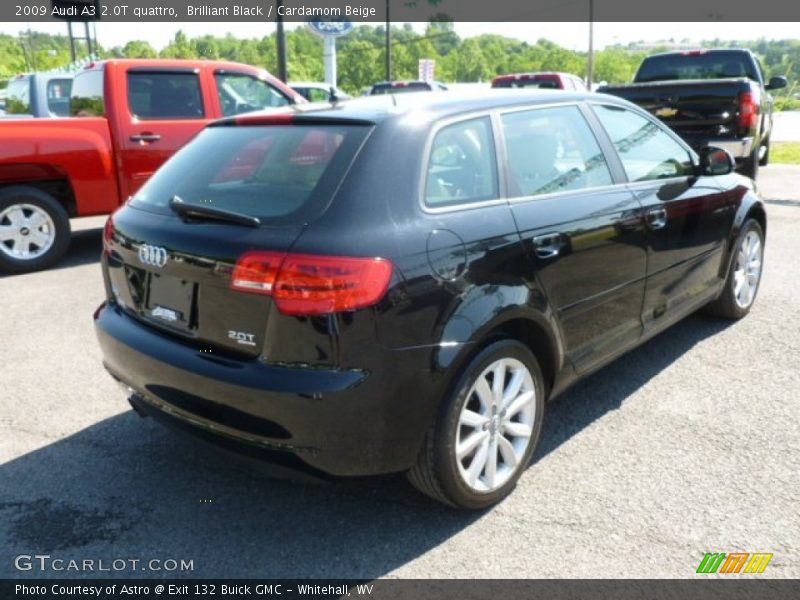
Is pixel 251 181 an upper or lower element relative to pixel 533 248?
upper

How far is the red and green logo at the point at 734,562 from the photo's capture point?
2.62 metres

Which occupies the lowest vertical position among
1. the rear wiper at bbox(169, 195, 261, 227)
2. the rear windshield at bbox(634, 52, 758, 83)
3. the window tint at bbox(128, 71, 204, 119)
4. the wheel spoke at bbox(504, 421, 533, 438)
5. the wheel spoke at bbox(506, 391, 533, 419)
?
the wheel spoke at bbox(504, 421, 533, 438)

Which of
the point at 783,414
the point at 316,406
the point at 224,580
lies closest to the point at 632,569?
the point at 316,406

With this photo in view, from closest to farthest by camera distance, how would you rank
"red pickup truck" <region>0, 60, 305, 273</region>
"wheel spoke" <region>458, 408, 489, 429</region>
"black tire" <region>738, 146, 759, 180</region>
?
"wheel spoke" <region>458, 408, 489, 429</region>, "red pickup truck" <region>0, 60, 305, 273</region>, "black tire" <region>738, 146, 759, 180</region>

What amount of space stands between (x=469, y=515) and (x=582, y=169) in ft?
5.68

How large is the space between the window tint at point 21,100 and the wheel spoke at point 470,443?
421 inches

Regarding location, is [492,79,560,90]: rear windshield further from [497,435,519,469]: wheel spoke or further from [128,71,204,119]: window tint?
[497,435,519,469]: wheel spoke

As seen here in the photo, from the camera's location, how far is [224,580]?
2.62m

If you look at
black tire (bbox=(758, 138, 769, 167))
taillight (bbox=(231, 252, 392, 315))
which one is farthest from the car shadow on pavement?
black tire (bbox=(758, 138, 769, 167))

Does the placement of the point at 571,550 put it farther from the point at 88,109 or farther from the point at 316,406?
the point at 88,109

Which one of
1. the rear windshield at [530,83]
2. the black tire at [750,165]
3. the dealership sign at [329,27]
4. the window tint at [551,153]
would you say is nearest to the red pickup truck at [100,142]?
the window tint at [551,153]

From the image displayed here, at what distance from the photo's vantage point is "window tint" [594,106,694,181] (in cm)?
389

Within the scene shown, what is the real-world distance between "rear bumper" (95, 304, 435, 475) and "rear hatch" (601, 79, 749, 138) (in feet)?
26.4

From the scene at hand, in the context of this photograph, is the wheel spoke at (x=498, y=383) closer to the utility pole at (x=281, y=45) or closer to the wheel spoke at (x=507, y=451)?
the wheel spoke at (x=507, y=451)
